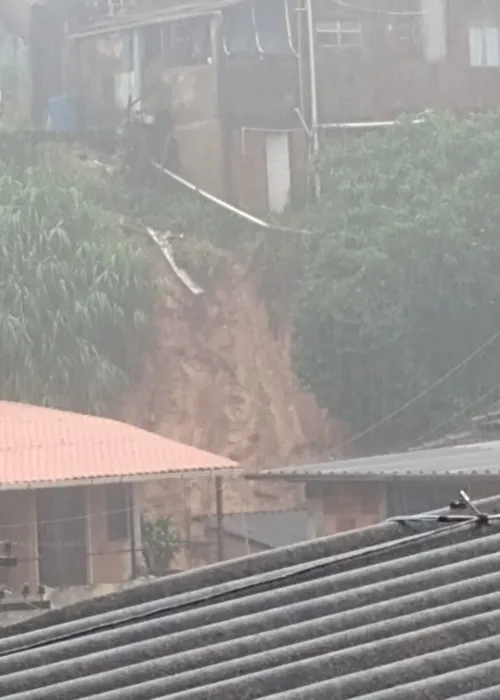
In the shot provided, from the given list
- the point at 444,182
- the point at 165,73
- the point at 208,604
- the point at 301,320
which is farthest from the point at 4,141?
the point at 208,604

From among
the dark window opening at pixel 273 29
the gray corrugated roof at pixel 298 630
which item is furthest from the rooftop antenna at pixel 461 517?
the dark window opening at pixel 273 29

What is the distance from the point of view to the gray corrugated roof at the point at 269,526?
706 inches

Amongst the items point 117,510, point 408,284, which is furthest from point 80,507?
point 408,284

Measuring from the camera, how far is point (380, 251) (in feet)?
70.5

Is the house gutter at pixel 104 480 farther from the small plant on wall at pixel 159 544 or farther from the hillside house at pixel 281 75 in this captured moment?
the hillside house at pixel 281 75

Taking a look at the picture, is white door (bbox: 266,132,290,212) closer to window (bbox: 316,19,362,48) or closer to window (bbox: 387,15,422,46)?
window (bbox: 316,19,362,48)

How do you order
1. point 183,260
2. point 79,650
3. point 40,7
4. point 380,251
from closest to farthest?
1. point 79,650
2. point 380,251
3. point 183,260
4. point 40,7

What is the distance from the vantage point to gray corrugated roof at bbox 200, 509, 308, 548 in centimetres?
1792

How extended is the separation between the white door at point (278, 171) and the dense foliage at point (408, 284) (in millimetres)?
3635

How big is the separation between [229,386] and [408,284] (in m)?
5.24

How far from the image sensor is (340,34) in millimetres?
26812

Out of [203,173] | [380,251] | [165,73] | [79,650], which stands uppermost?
[165,73]

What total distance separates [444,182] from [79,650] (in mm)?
19791

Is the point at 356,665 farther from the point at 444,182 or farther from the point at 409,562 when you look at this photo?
the point at 444,182
